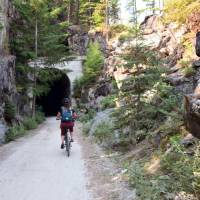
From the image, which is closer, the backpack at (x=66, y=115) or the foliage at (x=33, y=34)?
the backpack at (x=66, y=115)

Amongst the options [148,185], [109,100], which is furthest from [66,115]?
[148,185]

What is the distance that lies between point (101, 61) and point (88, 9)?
18.5m

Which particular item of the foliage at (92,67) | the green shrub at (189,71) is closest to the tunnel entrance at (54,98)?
the foliage at (92,67)

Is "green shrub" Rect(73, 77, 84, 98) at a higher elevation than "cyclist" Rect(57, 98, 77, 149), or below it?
higher

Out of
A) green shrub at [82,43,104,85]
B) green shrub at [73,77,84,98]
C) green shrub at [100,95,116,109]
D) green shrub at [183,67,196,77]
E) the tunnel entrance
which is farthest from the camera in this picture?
the tunnel entrance

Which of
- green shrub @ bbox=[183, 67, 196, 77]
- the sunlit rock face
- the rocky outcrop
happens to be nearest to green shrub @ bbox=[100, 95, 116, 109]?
green shrub @ bbox=[183, 67, 196, 77]

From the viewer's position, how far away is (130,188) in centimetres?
747

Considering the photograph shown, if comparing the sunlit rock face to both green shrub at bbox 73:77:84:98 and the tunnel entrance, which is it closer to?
green shrub at bbox 73:77:84:98

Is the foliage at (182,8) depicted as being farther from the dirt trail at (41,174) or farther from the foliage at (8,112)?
the foliage at (8,112)

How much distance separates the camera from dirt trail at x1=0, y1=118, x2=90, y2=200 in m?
7.42

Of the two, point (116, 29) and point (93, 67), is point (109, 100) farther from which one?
point (116, 29)

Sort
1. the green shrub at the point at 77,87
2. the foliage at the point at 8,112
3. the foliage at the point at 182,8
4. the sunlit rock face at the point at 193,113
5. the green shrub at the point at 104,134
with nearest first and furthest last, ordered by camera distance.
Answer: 1. the sunlit rock face at the point at 193,113
2. the green shrub at the point at 104,134
3. the foliage at the point at 182,8
4. the foliage at the point at 8,112
5. the green shrub at the point at 77,87

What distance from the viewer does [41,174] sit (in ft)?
29.9

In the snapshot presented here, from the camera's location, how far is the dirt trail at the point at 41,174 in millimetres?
7422
